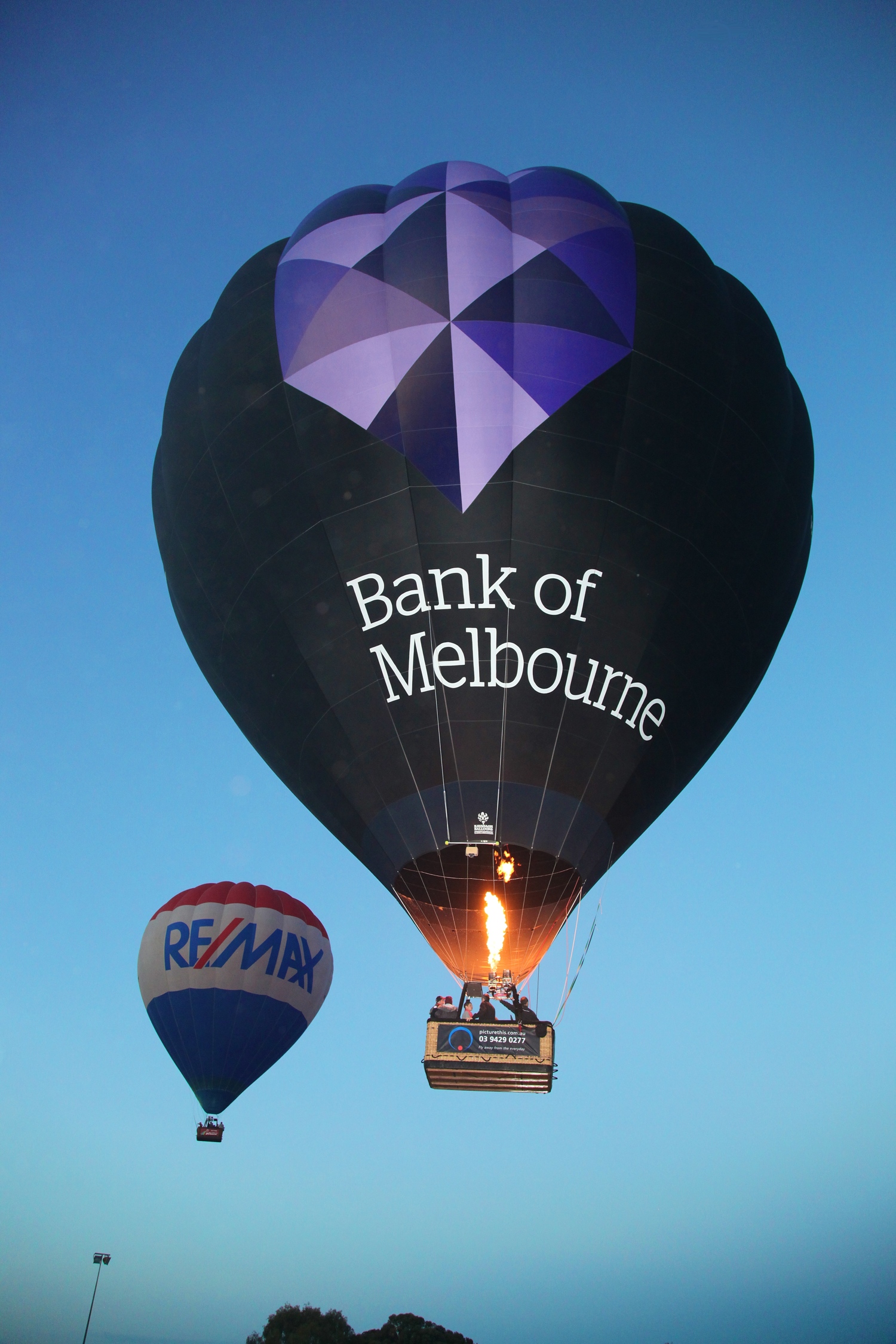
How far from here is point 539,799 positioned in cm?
1060

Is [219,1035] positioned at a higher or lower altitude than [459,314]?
lower

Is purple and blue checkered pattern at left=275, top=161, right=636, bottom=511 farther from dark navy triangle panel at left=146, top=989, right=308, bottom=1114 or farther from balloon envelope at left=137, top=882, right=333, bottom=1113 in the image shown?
dark navy triangle panel at left=146, top=989, right=308, bottom=1114

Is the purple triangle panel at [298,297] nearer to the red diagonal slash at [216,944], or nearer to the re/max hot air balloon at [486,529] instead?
the re/max hot air balloon at [486,529]

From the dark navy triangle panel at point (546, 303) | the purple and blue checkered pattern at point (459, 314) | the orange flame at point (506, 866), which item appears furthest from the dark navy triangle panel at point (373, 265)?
the orange flame at point (506, 866)

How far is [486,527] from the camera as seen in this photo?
10539 mm

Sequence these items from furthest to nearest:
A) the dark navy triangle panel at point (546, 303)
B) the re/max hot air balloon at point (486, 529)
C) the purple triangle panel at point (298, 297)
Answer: the purple triangle panel at point (298, 297) → the dark navy triangle panel at point (546, 303) → the re/max hot air balloon at point (486, 529)

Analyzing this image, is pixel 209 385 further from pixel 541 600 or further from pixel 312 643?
pixel 541 600

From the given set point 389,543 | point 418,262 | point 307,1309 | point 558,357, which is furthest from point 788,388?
point 307,1309

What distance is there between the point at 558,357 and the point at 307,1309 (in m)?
32.7

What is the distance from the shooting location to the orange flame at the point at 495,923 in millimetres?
11141

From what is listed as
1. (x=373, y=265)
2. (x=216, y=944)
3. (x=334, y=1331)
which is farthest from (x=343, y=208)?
(x=334, y=1331)

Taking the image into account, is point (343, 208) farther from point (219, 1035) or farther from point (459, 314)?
point (219, 1035)

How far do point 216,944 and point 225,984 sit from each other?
73 cm

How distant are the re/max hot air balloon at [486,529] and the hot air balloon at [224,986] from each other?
299 inches
